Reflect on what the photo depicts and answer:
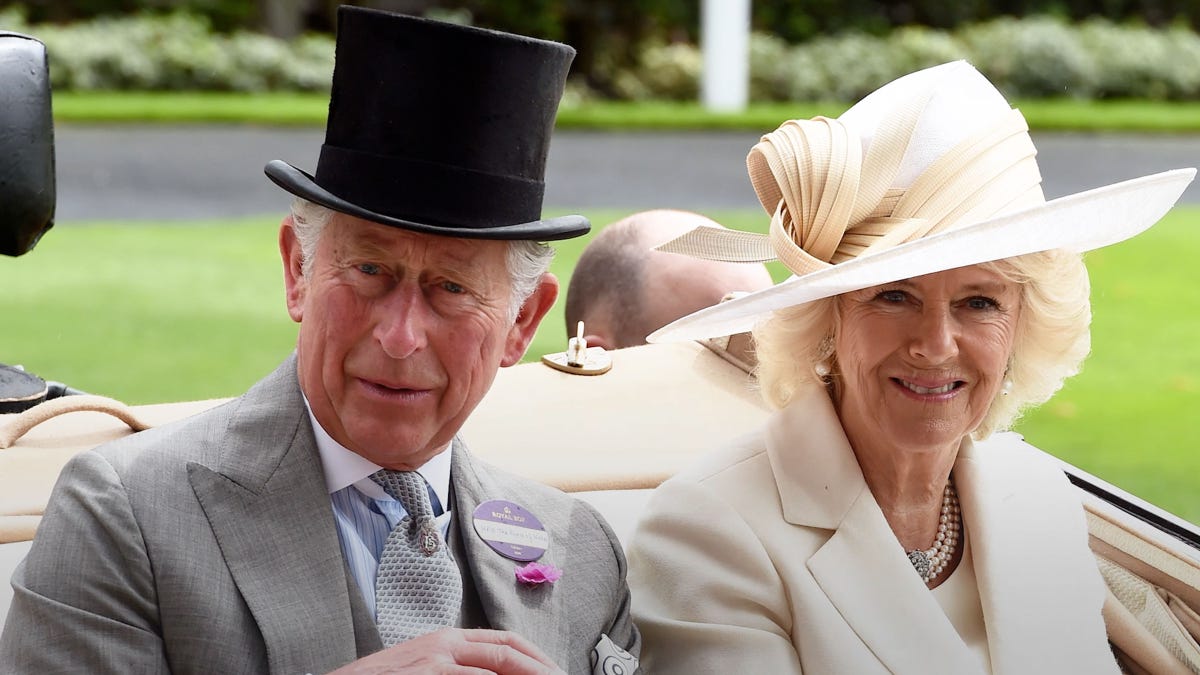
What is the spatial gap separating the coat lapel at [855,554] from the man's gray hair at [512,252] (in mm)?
495

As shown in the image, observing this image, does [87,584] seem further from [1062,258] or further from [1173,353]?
[1173,353]

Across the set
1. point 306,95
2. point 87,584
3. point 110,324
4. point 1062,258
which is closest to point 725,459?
point 1062,258

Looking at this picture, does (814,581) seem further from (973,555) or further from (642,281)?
(642,281)

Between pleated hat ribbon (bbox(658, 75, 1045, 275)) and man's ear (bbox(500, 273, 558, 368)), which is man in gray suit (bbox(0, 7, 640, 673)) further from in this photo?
pleated hat ribbon (bbox(658, 75, 1045, 275))

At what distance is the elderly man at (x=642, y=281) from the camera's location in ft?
11.3

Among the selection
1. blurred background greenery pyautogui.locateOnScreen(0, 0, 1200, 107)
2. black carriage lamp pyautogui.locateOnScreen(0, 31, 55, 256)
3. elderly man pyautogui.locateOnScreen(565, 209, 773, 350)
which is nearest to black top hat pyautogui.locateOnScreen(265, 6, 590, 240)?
black carriage lamp pyautogui.locateOnScreen(0, 31, 55, 256)

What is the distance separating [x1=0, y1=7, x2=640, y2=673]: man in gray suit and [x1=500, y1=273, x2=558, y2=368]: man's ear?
0.05 feet

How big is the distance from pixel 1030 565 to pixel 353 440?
1.06 metres

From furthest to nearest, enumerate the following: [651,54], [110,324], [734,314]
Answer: [651,54] < [110,324] < [734,314]

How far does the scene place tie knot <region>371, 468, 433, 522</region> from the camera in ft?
6.69

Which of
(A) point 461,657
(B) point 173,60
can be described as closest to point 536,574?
(A) point 461,657

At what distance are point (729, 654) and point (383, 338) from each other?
64 centimetres

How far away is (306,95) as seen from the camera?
15586 mm

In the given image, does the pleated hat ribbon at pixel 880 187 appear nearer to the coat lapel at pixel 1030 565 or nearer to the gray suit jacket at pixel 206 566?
the coat lapel at pixel 1030 565
